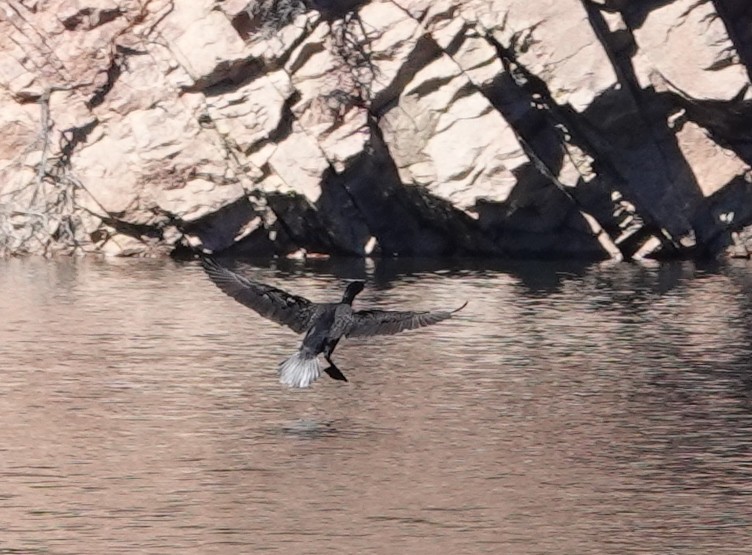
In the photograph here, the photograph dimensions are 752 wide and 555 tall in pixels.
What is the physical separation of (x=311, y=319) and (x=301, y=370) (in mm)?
796

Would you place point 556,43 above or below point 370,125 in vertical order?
above

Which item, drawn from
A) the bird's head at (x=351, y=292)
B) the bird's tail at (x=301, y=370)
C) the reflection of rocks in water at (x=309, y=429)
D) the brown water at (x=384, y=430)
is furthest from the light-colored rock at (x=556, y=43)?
the reflection of rocks in water at (x=309, y=429)

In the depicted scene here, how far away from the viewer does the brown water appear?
44.1 ft

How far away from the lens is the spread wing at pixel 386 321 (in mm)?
17703

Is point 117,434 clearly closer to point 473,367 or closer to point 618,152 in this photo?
point 473,367

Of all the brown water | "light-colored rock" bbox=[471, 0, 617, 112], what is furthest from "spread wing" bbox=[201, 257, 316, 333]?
"light-colored rock" bbox=[471, 0, 617, 112]

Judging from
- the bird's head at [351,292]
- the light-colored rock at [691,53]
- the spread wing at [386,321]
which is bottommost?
the spread wing at [386,321]

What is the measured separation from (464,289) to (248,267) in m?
4.75

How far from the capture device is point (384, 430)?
55.9 feet

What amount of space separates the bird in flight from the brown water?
476mm

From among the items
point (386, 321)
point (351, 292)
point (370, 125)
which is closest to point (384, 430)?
point (386, 321)

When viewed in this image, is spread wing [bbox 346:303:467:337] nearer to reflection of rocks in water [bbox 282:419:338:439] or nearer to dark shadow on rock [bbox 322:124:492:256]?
reflection of rocks in water [bbox 282:419:338:439]

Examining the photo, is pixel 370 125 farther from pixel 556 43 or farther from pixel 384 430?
pixel 384 430

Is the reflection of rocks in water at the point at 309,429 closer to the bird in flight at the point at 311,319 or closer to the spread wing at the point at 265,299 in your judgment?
the bird in flight at the point at 311,319
